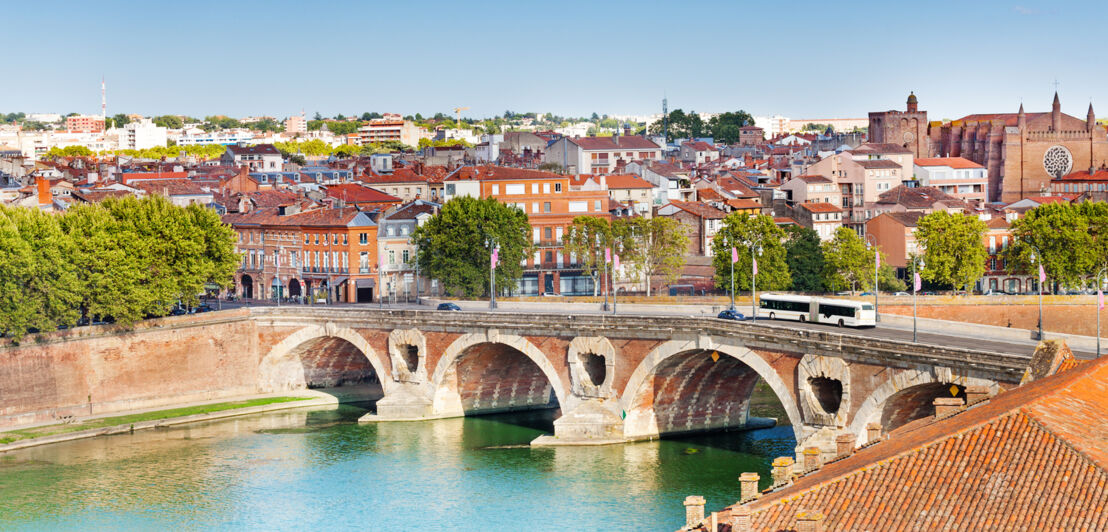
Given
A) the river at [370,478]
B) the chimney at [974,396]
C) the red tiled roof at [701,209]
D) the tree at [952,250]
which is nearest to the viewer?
the chimney at [974,396]

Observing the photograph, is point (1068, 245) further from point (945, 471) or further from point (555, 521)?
point (945, 471)

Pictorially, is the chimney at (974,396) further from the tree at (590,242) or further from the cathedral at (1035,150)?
the cathedral at (1035,150)

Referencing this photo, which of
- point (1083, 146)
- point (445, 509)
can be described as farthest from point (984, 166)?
point (445, 509)

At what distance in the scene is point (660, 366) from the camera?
68.1 m

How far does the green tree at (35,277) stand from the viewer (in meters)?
76.4

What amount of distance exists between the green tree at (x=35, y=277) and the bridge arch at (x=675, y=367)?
98.4 feet

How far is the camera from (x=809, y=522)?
2675cm

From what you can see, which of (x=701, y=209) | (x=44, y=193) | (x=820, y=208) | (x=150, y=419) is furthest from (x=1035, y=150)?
(x=150, y=419)

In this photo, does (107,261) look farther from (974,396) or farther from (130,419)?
(974,396)

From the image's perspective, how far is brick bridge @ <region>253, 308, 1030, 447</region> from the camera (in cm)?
5622

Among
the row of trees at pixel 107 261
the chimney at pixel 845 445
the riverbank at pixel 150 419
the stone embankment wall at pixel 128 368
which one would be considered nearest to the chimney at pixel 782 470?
the chimney at pixel 845 445

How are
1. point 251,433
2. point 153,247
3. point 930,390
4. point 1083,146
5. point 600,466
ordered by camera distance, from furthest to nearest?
1. point 1083,146
2. point 153,247
3. point 251,433
4. point 600,466
5. point 930,390

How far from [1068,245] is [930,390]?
47.8 metres

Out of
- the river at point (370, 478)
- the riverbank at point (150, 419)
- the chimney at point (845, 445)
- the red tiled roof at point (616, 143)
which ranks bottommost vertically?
the river at point (370, 478)
